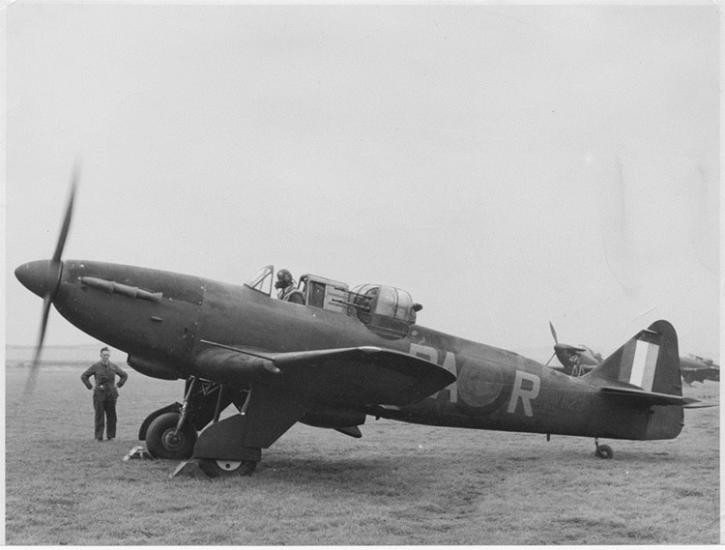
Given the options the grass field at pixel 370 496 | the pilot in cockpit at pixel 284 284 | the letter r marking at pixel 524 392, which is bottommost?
the grass field at pixel 370 496

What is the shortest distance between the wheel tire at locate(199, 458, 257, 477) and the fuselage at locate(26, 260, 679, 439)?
1075 millimetres

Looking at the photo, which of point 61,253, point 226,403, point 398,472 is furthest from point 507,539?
point 61,253

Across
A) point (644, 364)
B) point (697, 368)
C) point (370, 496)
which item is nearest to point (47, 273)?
point (370, 496)

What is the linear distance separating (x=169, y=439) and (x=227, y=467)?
56.3 inches

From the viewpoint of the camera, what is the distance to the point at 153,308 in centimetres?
745

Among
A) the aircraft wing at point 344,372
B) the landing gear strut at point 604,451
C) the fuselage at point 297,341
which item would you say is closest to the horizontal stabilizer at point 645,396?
the fuselage at point 297,341

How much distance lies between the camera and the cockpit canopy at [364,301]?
8.30 meters

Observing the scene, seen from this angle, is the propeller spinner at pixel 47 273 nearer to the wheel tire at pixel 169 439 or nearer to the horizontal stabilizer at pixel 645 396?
the wheel tire at pixel 169 439

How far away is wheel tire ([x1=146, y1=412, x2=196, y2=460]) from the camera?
8.31m

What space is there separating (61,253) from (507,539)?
5.22 m

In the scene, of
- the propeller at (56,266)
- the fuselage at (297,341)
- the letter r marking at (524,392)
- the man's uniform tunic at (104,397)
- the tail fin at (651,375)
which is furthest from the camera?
the man's uniform tunic at (104,397)

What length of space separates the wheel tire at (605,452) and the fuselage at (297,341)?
0.20m

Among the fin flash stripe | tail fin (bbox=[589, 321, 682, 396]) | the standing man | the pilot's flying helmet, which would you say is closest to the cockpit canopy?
the pilot's flying helmet

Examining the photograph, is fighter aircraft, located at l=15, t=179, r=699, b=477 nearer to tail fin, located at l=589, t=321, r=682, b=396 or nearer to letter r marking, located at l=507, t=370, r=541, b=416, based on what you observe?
letter r marking, located at l=507, t=370, r=541, b=416
